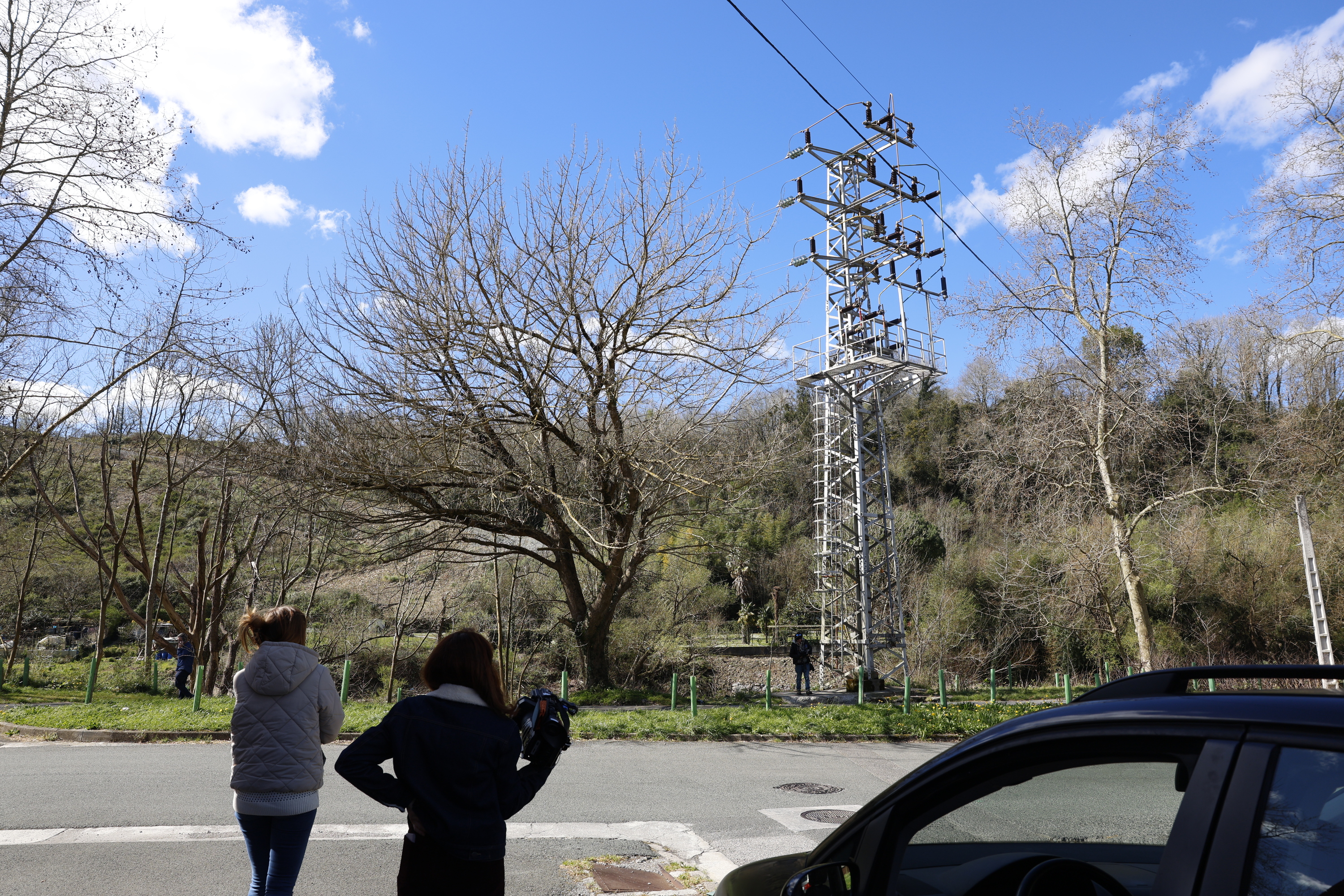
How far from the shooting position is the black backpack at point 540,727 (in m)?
3.12

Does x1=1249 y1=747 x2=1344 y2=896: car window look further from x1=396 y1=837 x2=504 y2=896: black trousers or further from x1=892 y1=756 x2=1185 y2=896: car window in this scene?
x1=396 y1=837 x2=504 y2=896: black trousers

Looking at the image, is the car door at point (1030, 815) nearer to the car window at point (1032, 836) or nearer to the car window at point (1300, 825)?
the car window at point (1032, 836)

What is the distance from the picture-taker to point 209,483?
2547cm

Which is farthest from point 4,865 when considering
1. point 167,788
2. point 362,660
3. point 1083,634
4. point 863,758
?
point 1083,634

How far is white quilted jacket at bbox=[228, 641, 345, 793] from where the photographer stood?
3.80 m

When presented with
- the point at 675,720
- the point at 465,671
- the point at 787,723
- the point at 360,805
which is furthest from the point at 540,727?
the point at 787,723

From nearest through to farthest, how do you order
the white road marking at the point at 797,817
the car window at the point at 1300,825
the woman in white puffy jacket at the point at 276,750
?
the car window at the point at 1300,825 → the woman in white puffy jacket at the point at 276,750 → the white road marking at the point at 797,817

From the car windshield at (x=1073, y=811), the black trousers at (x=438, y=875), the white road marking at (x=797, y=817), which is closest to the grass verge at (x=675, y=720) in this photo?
the white road marking at (x=797, y=817)

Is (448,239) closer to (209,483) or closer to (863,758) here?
(863,758)

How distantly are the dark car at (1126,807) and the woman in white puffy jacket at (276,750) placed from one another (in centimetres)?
228

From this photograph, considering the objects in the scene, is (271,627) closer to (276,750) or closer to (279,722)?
(279,722)

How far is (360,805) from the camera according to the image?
783 centimetres

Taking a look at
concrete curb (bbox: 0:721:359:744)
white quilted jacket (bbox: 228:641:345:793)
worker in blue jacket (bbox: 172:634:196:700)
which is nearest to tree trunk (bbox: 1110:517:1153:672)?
concrete curb (bbox: 0:721:359:744)

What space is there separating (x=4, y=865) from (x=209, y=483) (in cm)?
2204
